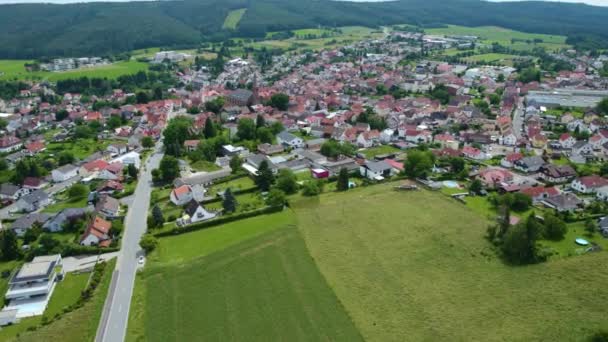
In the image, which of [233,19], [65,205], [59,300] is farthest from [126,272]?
[233,19]

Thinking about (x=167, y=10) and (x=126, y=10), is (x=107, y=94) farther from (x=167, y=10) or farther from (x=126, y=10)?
(x=167, y=10)

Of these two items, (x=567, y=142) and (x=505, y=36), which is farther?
(x=505, y=36)

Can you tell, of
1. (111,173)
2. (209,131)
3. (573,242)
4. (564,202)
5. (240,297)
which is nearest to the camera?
(240,297)

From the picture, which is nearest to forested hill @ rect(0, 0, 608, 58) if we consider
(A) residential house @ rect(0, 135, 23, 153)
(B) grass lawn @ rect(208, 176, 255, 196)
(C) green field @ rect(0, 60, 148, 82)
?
(C) green field @ rect(0, 60, 148, 82)

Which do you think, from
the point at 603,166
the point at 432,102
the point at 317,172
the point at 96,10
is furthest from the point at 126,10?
the point at 603,166

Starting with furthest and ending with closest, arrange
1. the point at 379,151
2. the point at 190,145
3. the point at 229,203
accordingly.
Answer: the point at 190,145 → the point at 379,151 → the point at 229,203

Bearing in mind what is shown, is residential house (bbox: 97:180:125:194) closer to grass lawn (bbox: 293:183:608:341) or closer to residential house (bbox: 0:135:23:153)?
grass lawn (bbox: 293:183:608:341)

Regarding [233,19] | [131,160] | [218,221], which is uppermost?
[233,19]

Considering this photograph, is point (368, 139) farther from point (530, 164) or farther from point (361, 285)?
point (361, 285)

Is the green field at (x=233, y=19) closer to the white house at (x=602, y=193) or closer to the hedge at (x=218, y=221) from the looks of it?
the hedge at (x=218, y=221)
